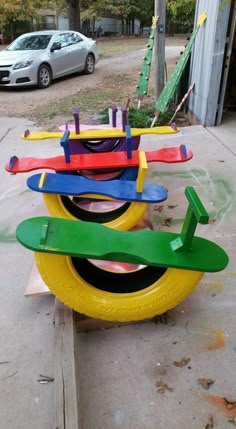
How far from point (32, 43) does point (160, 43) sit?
4394mm

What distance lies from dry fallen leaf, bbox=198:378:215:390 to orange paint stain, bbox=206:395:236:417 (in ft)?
Answer: 0.17

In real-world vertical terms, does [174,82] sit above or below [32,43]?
below

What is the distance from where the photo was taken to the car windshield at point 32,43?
9.55 m

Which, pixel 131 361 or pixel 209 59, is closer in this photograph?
pixel 131 361

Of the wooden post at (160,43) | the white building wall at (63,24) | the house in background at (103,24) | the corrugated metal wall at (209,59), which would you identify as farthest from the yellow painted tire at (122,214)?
the white building wall at (63,24)

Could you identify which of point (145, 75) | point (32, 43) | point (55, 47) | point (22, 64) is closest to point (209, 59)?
point (145, 75)

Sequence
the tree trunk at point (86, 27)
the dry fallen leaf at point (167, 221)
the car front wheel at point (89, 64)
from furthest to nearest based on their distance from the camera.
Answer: the tree trunk at point (86, 27) < the car front wheel at point (89, 64) < the dry fallen leaf at point (167, 221)

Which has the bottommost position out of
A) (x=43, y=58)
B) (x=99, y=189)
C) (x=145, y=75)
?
(x=99, y=189)

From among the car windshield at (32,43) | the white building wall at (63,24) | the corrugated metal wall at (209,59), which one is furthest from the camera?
the white building wall at (63,24)

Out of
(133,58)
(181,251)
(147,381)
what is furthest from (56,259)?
(133,58)

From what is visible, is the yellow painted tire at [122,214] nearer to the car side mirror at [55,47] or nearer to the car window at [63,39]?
the car side mirror at [55,47]

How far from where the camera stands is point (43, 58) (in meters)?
9.23

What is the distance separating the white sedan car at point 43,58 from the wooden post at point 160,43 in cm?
353

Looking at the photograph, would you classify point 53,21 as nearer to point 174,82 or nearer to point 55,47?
point 55,47
